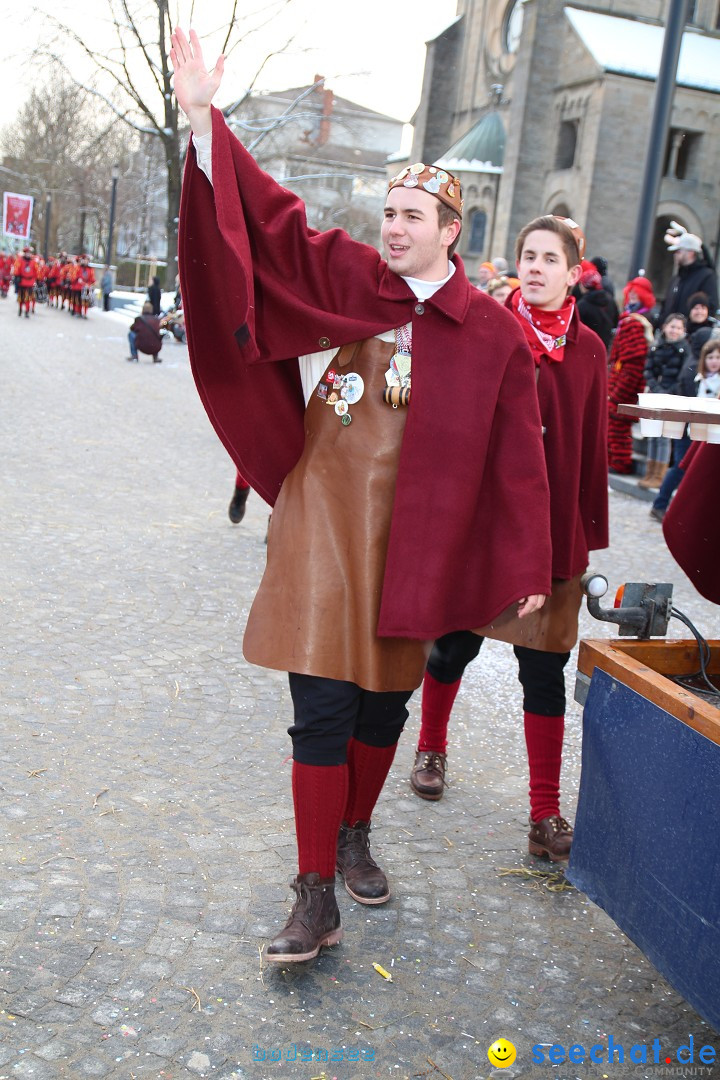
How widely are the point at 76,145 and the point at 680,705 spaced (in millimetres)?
66138

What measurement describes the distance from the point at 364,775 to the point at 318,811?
376 mm

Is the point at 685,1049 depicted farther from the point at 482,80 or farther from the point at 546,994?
the point at 482,80

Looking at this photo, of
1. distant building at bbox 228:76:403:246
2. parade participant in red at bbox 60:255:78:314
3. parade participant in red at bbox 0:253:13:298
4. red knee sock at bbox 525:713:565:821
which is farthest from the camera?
parade participant in red at bbox 0:253:13:298

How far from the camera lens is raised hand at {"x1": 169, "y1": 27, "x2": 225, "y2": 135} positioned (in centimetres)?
274

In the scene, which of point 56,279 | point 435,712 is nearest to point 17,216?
point 56,279

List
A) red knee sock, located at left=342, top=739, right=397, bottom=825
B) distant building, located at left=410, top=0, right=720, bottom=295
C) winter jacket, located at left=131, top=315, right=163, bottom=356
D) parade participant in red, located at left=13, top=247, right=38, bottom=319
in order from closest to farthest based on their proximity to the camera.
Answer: red knee sock, located at left=342, top=739, right=397, bottom=825 → winter jacket, located at left=131, top=315, right=163, bottom=356 → parade participant in red, located at left=13, top=247, right=38, bottom=319 → distant building, located at left=410, top=0, right=720, bottom=295

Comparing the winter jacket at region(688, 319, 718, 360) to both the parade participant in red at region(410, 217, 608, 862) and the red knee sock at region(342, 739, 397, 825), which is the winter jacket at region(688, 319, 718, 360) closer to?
the parade participant in red at region(410, 217, 608, 862)

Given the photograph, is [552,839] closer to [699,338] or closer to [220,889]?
[220,889]

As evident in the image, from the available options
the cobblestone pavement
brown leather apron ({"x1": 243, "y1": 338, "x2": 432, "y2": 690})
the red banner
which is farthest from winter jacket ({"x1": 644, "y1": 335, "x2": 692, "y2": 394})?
the red banner

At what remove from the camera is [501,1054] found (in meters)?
2.71

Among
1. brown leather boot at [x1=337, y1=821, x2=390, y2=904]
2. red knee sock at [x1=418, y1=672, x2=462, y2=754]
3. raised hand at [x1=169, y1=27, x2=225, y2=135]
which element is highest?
raised hand at [x1=169, y1=27, x2=225, y2=135]

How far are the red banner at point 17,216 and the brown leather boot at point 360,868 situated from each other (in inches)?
1823

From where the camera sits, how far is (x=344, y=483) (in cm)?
304

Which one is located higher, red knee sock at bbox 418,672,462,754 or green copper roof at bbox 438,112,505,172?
green copper roof at bbox 438,112,505,172
